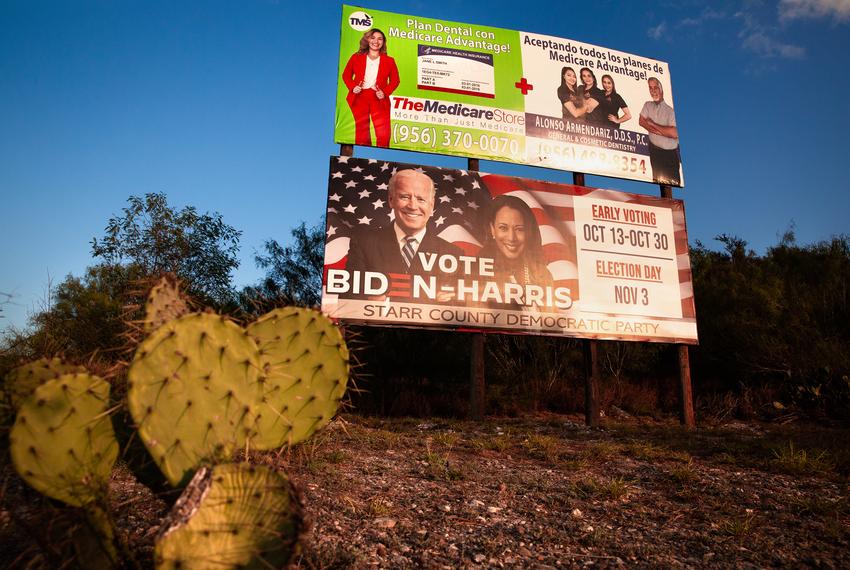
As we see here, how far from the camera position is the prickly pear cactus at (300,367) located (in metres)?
2.64

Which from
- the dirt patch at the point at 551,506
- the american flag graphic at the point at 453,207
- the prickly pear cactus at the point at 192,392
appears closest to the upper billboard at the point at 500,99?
the american flag graphic at the point at 453,207

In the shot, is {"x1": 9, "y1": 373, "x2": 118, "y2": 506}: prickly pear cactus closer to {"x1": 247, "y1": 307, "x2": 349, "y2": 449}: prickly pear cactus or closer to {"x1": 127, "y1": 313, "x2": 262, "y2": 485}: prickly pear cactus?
{"x1": 127, "y1": 313, "x2": 262, "y2": 485}: prickly pear cactus

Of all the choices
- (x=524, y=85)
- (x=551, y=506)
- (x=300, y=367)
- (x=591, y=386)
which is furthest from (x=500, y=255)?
(x=300, y=367)

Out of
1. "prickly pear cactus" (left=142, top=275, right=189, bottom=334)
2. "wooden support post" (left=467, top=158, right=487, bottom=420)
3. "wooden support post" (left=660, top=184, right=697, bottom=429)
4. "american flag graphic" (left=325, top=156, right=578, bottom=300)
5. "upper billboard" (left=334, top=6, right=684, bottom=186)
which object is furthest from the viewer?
"wooden support post" (left=660, top=184, right=697, bottom=429)

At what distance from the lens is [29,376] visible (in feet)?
7.04

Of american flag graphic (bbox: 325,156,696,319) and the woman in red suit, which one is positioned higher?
the woman in red suit

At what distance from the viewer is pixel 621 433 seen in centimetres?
736

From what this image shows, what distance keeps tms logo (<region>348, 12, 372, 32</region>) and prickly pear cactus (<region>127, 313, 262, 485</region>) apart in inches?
327

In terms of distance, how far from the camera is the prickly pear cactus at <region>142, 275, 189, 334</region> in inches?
A: 97.3

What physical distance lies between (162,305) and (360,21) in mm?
8086

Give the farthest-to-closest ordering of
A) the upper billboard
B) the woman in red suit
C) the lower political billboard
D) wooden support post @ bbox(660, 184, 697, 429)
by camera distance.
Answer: wooden support post @ bbox(660, 184, 697, 429) → the upper billboard → the woman in red suit → the lower political billboard

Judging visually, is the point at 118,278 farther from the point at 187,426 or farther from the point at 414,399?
the point at 187,426

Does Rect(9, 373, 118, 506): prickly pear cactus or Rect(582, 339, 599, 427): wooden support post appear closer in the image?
Rect(9, 373, 118, 506): prickly pear cactus

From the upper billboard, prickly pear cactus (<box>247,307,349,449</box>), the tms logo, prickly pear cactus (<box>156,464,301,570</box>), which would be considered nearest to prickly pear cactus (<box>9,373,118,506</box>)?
prickly pear cactus (<box>156,464,301,570</box>)
